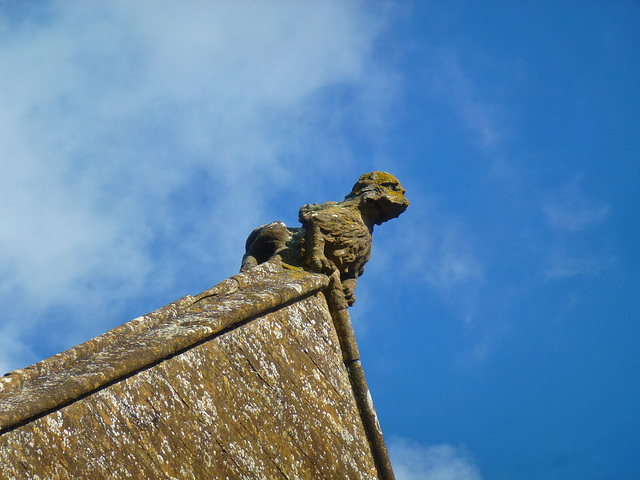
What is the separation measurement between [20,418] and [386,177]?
15.4 feet

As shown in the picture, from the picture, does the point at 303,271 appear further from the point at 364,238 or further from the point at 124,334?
the point at 124,334

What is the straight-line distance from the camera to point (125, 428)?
469cm

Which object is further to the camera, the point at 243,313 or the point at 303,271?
the point at 303,271

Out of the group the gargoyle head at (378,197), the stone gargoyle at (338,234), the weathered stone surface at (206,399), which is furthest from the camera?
the gargoyle head at (378,197)

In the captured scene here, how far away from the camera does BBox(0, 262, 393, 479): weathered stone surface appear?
445 cm

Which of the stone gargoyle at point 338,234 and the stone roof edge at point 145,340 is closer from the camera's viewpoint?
the stone roof edge at point 145,340

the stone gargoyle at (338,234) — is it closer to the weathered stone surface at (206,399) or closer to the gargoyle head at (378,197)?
the gargoyle head at (378,197)

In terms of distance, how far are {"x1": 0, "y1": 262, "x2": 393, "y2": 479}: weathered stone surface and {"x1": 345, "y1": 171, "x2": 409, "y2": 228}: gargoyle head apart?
1.39 metres

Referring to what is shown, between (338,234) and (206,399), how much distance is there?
253cm

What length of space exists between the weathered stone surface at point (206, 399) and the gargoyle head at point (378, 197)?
4.57 feet

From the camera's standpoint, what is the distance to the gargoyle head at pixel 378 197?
7.78 meters

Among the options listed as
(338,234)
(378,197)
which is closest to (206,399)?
(338,234)

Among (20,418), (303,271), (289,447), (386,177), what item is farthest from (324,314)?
(20,418)

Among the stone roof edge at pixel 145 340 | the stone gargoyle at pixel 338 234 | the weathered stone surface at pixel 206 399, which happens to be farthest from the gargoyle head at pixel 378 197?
the weathered stone surface at pixel 206 399
